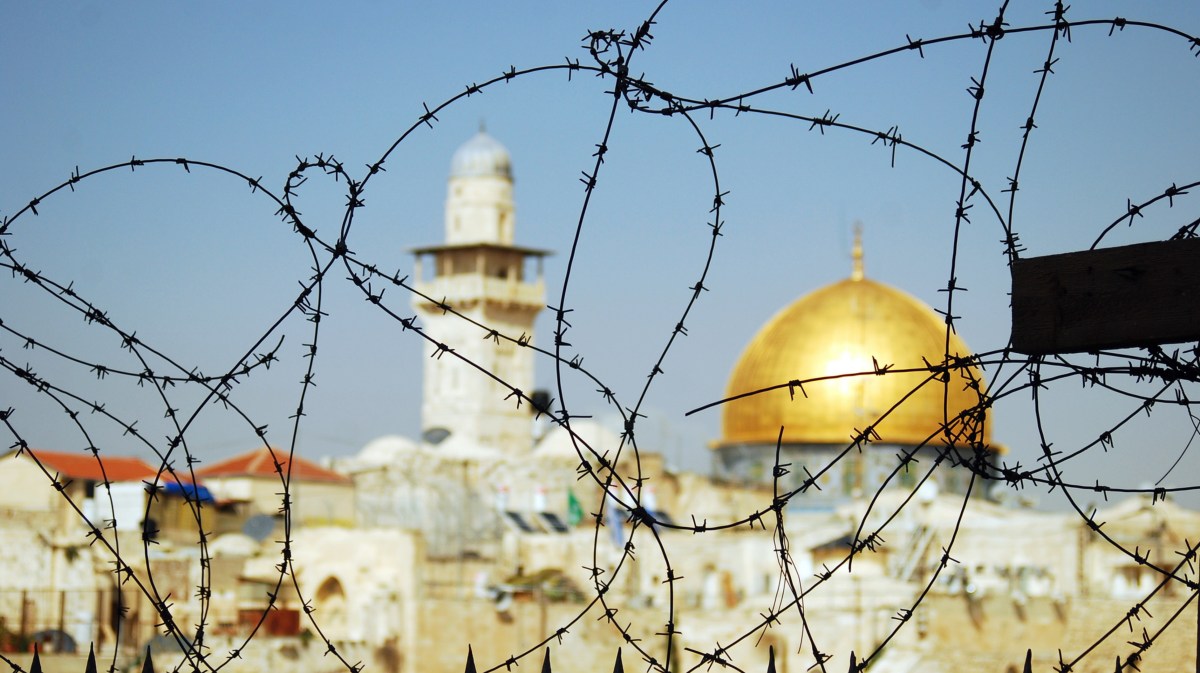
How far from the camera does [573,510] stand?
38875 millimetres

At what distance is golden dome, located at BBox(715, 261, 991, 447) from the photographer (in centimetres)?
4291

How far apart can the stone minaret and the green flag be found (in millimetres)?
9802

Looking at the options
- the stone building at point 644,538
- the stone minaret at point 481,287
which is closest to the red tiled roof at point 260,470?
the stone building at point 644,538

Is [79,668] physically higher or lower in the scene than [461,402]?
lower

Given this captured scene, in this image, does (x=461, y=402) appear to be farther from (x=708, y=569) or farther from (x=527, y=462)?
(x=708, y=569)

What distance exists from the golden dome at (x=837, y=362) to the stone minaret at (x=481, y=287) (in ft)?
26.0

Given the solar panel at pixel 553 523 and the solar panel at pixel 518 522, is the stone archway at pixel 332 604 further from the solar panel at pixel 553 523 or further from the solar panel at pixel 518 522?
the solar panel at pixel 553 523

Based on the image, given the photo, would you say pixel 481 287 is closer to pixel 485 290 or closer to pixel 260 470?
pixel 485 290

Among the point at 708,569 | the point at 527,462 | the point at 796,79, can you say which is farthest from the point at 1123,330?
the point at 527,462

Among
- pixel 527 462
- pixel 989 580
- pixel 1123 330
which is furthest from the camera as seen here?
pixel 527 462

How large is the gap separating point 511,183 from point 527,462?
12.8 metres

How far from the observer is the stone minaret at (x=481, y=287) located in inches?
1983

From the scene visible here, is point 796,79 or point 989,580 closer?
point 796,79

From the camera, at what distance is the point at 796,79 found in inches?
124
